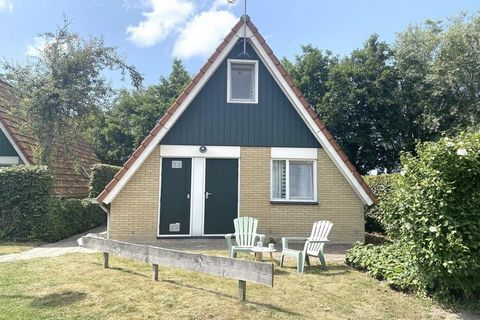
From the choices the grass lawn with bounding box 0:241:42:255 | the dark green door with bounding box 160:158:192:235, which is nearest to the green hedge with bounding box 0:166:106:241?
the grass lawn with bounding box 0:241:42:255

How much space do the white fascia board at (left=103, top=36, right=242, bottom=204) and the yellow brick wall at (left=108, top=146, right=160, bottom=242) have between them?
0.27 metres

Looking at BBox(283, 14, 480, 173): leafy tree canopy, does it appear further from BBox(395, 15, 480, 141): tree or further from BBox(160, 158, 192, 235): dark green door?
BBox(160, 158, 192, 235): dark green door

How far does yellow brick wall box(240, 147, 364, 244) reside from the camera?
11.6 meters

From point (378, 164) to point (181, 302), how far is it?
21370 millimetres

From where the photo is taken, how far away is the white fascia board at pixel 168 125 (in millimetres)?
10828

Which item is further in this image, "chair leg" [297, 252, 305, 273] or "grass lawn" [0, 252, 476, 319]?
"chair leg" [297, 252, 305, 273]

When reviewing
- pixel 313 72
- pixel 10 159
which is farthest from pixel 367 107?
pixel 10 159

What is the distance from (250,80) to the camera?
1207cm

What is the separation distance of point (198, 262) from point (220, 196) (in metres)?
5.39

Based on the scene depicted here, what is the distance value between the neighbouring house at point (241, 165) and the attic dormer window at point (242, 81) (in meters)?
0.03

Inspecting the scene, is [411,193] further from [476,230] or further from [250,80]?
[250,80]

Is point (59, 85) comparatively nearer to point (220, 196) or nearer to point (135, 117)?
point (220, 196)

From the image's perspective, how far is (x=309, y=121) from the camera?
11609 millimetres

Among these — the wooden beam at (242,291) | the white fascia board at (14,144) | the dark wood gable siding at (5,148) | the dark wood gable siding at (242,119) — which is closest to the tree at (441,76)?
the dark wood gable siding at (242,119)
